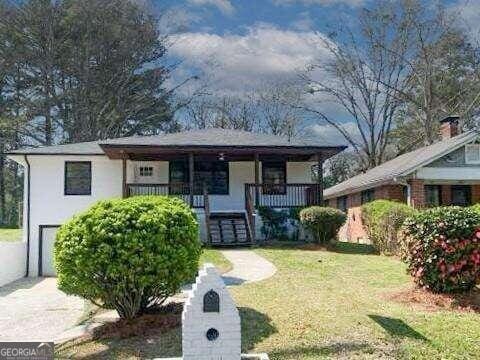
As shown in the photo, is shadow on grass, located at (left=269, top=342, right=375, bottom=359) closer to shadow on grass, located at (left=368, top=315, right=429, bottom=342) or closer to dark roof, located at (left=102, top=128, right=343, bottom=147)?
shadow on grass, located at (left=368, top=315, right=429, bottom=342)

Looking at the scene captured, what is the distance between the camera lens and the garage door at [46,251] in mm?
19181

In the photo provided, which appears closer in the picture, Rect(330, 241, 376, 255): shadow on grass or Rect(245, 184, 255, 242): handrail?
Rect(330, 241, 376, 255): shadow on grass

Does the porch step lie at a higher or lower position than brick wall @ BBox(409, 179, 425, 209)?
lower

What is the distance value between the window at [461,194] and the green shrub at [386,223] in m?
5.04

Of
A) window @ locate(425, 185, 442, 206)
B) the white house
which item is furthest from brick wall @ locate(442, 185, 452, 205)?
the white house

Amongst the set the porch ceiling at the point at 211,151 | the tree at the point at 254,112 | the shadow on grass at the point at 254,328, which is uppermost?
the tree at the point at 254,112

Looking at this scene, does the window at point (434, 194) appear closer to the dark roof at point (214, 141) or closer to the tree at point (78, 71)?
the dark roof at point (214, 141)

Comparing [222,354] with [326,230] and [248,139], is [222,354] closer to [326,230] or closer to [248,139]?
[326,230]

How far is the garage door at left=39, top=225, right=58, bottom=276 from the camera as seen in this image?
755 inches

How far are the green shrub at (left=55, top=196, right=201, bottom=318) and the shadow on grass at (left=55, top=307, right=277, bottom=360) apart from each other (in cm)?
67

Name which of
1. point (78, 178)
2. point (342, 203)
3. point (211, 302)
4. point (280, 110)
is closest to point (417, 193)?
point (342, 203)

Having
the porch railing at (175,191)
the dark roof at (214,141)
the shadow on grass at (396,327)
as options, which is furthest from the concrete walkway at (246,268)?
the dark roof at (214,141)

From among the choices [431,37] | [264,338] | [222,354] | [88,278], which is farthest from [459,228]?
[431,37]

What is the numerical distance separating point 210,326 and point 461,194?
59.6 feet
